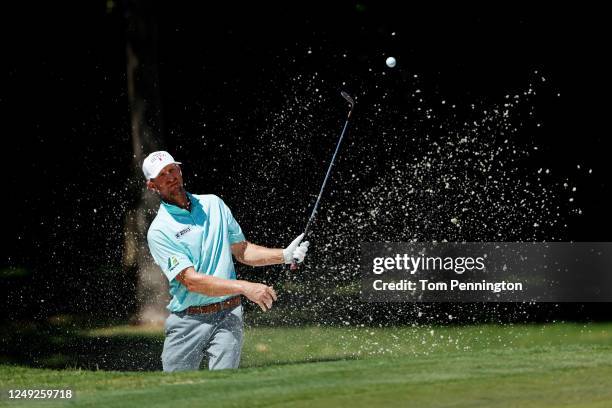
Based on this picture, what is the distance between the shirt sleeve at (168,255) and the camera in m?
7.47

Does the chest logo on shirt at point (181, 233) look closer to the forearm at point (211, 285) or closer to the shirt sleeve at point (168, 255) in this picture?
the shirt sleeve at point (168, 255)

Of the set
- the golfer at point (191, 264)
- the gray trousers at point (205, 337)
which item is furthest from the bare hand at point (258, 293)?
the gray trousers at point (205, 337)

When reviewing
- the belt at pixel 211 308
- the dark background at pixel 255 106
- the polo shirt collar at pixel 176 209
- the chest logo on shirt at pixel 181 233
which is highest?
the dark background at pixel 255 106

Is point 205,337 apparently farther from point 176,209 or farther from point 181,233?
point 176,209

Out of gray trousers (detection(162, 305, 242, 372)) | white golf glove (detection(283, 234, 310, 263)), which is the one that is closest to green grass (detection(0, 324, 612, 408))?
gray trousers (detection(162, 305, 242, 372))

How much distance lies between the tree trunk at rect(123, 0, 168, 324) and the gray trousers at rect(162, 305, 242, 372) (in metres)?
6.64

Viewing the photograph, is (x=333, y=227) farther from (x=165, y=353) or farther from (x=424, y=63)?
(x=165, y=353)

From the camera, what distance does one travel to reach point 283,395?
619cm

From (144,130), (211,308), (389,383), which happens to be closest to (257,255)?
(211,308)

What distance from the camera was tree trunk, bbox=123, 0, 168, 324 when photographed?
566 inches

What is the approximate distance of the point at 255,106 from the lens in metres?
21.7

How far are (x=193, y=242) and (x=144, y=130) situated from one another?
7178 mm

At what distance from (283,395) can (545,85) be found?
13.6 m

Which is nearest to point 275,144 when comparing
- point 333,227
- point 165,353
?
point 333,227
